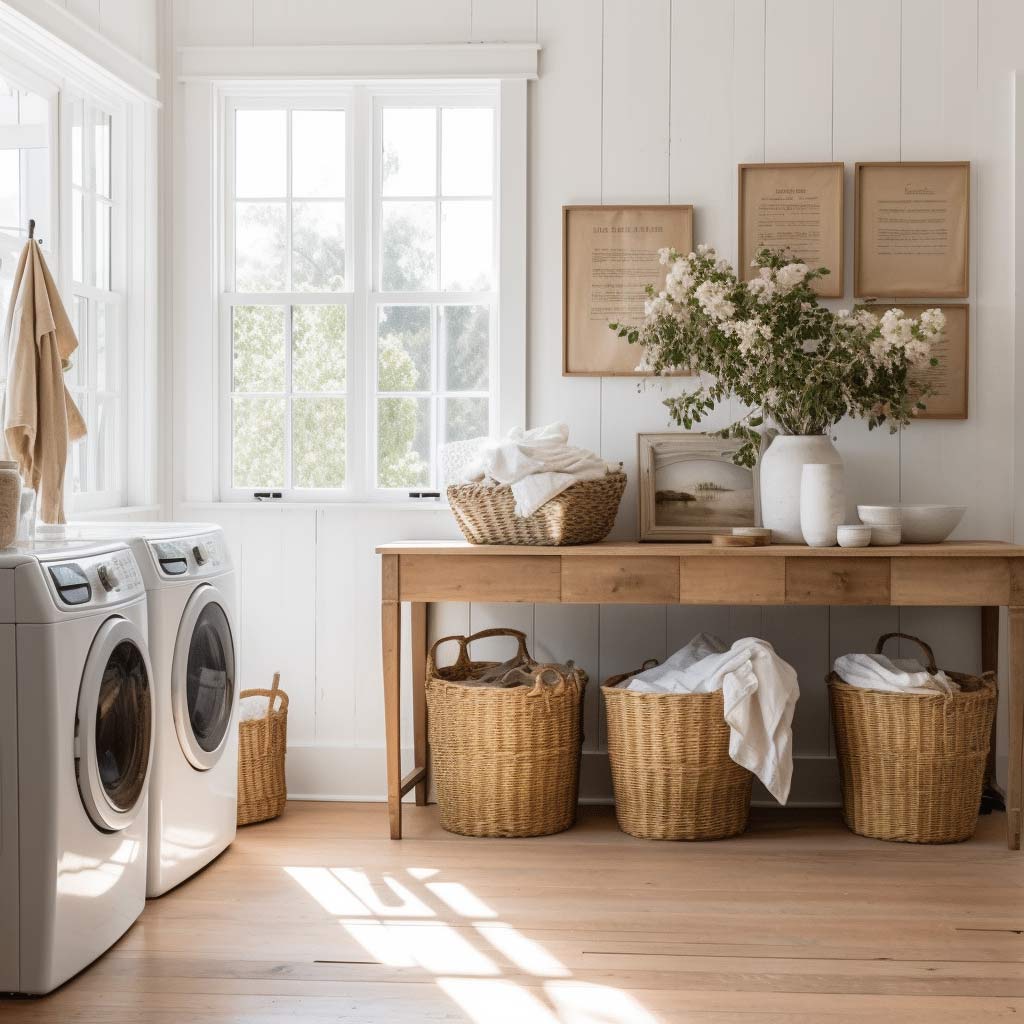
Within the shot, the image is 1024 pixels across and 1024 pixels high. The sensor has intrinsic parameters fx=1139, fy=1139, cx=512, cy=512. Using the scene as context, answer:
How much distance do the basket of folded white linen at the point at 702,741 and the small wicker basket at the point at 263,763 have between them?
0.99 m

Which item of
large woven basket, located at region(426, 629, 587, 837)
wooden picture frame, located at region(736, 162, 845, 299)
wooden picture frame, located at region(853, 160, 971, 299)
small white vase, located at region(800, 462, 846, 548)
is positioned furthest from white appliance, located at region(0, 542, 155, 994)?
wooden picture frame, located at region(853, 160, 971, 299)

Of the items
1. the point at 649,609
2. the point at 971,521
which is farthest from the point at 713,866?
the point at 971,521

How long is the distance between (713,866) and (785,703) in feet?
1.50

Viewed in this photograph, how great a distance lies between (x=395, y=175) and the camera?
367cm

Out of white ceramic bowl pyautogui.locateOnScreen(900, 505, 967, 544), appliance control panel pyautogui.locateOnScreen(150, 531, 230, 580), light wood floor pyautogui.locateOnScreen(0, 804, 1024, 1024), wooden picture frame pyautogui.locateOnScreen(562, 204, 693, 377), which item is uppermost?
wooden picture frame pyautogui.locateOnScreen(562, 204, 693, 377)

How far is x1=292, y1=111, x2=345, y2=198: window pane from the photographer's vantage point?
12.1 ft

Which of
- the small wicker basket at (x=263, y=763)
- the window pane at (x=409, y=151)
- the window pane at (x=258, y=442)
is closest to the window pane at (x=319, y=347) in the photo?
the window pane at (x=258, y=442)

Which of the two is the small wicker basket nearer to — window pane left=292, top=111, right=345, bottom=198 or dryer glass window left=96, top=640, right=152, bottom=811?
dryer glass window left=96, top=640, right=152, bottom=811

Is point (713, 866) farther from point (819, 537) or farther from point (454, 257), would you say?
point (454, 257)

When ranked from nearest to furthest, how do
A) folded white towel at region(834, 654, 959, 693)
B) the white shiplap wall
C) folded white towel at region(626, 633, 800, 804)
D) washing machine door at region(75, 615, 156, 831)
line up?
washing machine door at region(75, 615, 156, 831) → folded white towel at region(626, 633, 800, 804) → folded white towel at region(834, 654, 959, 693) → the white shiplap wall

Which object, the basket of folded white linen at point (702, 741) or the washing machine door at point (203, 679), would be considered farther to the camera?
the basket of folded white linen at point (702, 741)

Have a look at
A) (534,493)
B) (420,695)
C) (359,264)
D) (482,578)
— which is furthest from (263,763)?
(359,264)

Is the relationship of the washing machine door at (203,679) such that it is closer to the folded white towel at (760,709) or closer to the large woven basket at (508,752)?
the large woven basket at (508,752)

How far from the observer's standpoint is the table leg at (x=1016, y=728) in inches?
118
